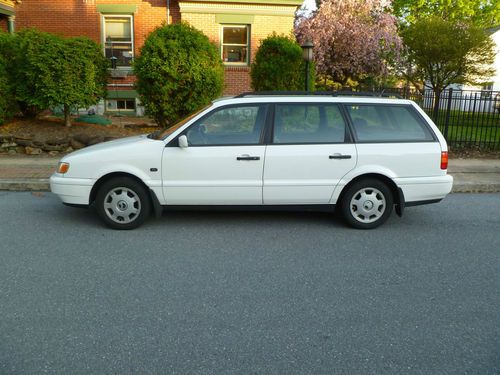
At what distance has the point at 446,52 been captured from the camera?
21.2 meters

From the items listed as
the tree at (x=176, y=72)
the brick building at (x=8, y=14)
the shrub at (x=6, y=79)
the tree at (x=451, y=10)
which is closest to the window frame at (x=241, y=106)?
the tree at (x=176, y=72)

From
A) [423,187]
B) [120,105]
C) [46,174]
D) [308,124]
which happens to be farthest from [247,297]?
[120,105]

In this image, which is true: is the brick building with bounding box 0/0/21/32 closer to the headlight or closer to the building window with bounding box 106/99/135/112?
the building window with bounding box 106/99/135/112

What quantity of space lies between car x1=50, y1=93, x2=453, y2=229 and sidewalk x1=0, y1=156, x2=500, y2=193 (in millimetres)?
2520

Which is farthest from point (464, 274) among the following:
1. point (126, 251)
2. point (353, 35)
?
point (353, 35)

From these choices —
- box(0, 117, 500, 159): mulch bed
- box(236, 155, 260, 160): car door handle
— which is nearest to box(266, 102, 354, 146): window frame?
box(236, 155, 260, 160): car door handle

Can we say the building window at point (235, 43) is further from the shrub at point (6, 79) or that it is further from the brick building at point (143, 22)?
the shrub at point (6, 79)

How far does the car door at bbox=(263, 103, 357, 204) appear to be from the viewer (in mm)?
5762

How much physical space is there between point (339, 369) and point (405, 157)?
3.56 m

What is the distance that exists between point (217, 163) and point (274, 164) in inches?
27.4

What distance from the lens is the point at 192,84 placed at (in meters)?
10.5

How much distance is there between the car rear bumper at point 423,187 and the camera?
19.3ft

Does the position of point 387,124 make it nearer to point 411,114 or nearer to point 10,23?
point 411,114

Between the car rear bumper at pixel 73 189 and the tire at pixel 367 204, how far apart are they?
10.4ft
